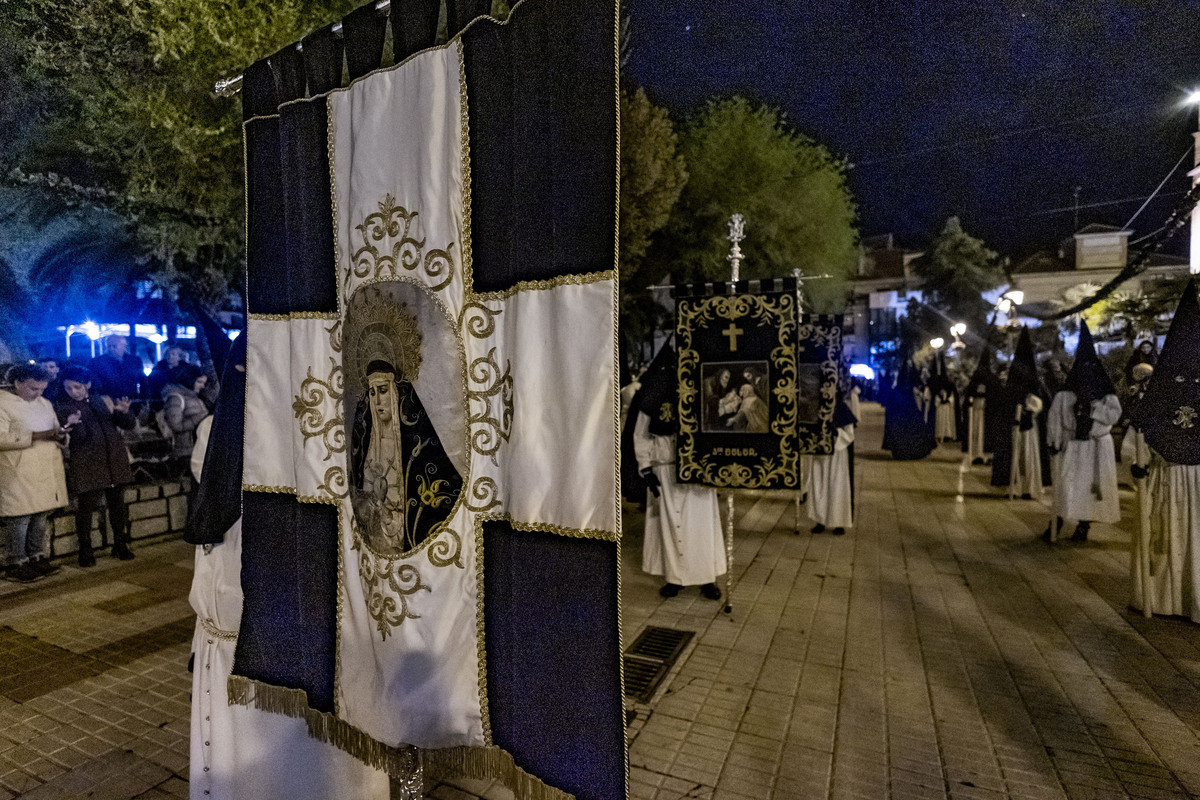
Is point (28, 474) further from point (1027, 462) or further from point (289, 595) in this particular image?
point (1027, 462)

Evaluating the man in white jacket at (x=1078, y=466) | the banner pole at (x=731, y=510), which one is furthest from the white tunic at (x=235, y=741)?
the man in white jacket at (x=1078, y=466)

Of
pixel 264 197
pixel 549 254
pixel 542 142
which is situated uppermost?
pixel 264 197

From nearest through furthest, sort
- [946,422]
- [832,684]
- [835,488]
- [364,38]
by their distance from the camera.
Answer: [364,38] < [832,684] < [835,488] < [946,422]

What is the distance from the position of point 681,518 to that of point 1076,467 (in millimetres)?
5171

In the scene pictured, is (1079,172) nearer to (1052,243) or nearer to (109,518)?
(1052,243)

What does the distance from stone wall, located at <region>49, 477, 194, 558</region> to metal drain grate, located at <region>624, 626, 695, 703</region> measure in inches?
228

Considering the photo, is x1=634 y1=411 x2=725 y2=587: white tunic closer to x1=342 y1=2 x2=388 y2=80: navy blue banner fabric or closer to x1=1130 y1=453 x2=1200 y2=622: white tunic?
x1=1130 y1=453 x2=1200 y2=622: white tunic

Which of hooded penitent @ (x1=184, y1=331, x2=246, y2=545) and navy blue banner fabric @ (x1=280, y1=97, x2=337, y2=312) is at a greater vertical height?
navy blue banner fabric @ (x1=280, y1=97, x2=337, y2=312)

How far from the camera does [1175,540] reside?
4980 mm

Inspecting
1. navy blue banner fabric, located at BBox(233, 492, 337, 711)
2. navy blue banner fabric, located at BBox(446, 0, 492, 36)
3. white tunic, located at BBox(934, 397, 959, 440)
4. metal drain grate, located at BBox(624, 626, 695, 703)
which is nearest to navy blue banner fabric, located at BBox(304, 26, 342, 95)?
navy blue banner fabric, located at BBox(446, 0, 492, 36)

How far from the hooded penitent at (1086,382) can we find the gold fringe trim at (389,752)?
24.4ft

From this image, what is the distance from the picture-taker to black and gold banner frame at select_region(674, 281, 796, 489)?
5.05m

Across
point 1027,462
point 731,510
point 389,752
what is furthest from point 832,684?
point 1027,462

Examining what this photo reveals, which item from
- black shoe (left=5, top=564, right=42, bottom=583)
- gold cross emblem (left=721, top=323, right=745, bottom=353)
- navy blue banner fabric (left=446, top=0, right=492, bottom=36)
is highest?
navy blue banner fabric (left=446, top=0, right=492, bottom=36)
